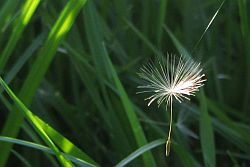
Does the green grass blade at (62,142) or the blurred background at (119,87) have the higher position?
the blurred background at (119,87)

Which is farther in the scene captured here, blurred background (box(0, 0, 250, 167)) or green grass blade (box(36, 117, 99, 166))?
blurred background (box(0, 0, 250, 167))

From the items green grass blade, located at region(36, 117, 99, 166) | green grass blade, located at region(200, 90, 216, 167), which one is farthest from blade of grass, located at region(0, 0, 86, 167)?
green grass blade, located at region(200, 90, 216, 167)

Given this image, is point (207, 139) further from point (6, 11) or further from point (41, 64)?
point (6, 11)

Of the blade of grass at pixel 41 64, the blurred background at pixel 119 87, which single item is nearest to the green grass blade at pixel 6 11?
the blurred background at pixel 119 87

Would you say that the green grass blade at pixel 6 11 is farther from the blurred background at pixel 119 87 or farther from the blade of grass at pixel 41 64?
the blade of grass at pixel 41 64

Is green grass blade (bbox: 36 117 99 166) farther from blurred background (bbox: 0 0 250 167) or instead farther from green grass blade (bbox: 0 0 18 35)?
green grass blade (bbox: 0 0 18 35)

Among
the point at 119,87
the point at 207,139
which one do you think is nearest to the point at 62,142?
the point at 119,87

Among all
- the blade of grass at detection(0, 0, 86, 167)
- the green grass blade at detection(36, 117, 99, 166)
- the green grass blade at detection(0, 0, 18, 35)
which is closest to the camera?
the green grass blade at detection(36, 117, 99, 166)
